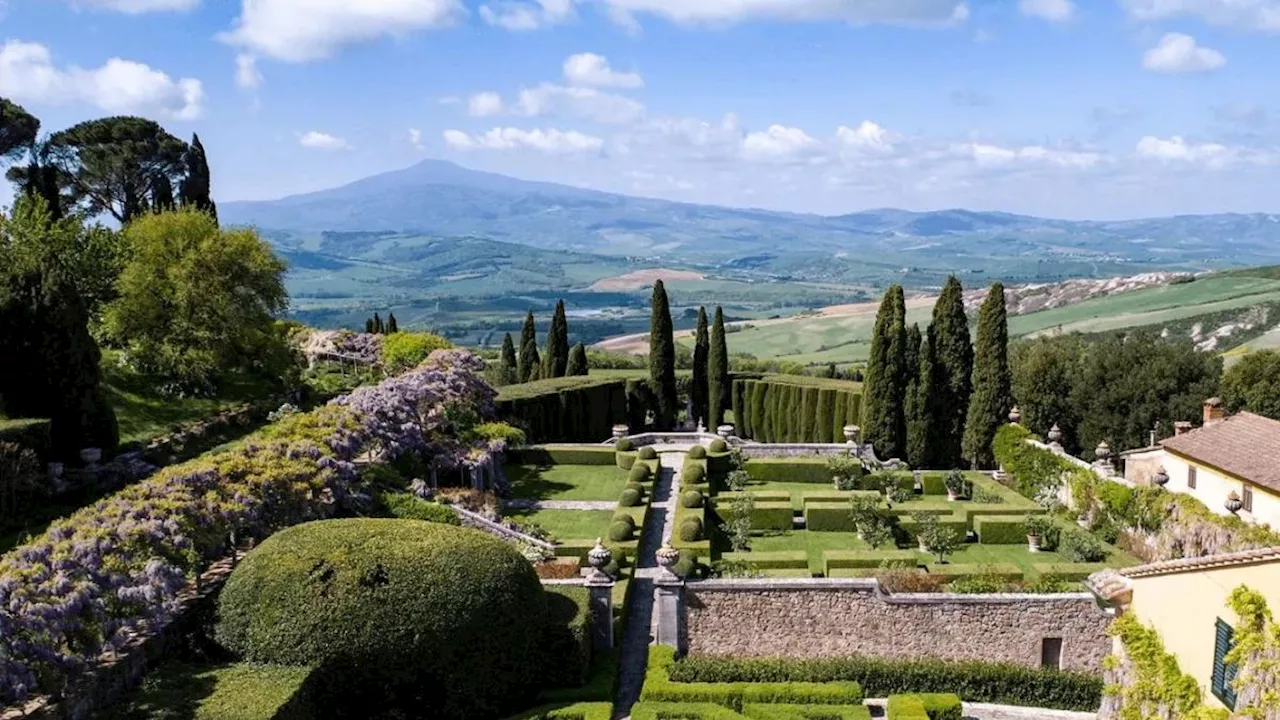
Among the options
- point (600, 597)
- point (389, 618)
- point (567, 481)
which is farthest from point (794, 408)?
point (389, 618)

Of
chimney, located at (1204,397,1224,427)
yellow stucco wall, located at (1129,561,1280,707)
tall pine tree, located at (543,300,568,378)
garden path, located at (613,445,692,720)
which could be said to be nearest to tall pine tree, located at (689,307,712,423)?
tall pine tree, located at (543,300,568,378)

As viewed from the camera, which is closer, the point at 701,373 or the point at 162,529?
the point at 162,529

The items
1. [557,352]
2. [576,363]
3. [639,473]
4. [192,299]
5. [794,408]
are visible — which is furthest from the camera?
[576,363]

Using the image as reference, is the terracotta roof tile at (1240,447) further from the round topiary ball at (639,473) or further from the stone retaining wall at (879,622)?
the round topiary ball at (639,473)

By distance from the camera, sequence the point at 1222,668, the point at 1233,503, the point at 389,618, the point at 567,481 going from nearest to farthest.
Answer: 1. the point at 1222,668
2. the point at 389,618
3. the point at 1233,503
4. the point at 567,481

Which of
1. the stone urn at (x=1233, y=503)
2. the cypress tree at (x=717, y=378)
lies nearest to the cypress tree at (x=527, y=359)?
the cypress tree at (x=717, y=378)

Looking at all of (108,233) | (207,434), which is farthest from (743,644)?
(108,233)

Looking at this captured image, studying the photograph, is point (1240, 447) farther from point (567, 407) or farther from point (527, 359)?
point (527, 359)

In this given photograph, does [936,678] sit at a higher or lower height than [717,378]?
lower
